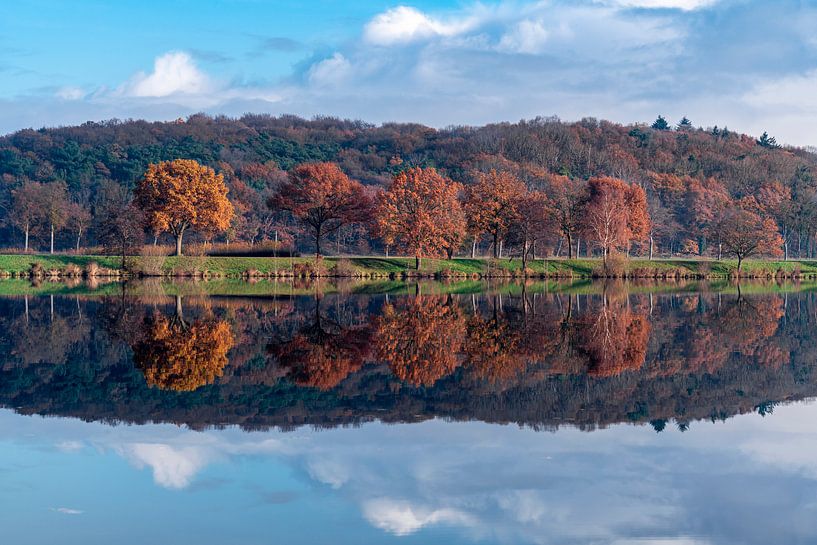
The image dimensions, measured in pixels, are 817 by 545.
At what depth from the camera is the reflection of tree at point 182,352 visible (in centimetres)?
2012

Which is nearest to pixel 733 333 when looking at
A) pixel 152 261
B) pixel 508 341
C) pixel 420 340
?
pixel 508 341

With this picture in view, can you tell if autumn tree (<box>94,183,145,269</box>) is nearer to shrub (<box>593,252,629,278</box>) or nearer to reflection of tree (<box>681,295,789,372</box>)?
shrub (<box>593,252,629,278</box>)

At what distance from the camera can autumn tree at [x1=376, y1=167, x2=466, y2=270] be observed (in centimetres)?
7194

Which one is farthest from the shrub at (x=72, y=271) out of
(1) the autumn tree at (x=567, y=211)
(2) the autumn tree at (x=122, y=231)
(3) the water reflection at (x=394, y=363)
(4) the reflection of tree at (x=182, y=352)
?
(1) the autumn tree at (x=567, y=211)

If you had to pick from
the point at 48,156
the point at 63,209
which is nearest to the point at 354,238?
the point at 63,209

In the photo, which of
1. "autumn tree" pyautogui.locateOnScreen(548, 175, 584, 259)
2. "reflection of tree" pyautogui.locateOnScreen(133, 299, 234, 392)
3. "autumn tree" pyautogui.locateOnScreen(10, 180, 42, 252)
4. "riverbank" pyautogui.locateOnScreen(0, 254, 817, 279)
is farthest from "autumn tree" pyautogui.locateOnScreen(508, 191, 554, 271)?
"autumn tree" pyautogui.locateOnScreen(10, 180, 42, 252)

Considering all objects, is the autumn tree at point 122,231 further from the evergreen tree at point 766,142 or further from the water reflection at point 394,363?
the evergreen tree at point 766,142

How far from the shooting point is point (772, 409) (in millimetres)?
18125

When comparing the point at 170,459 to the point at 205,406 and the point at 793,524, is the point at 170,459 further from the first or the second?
the point at 793,524

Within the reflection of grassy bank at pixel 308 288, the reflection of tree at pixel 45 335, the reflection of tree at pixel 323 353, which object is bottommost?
the reflection of grassy bank at pixel 308 288

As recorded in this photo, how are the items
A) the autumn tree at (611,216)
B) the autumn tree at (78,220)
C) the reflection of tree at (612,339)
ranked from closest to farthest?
the reflection of tree at (612,339)
the autumn tree at (611,216)
the autumn tree at (78,220)

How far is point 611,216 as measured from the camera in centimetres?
7925

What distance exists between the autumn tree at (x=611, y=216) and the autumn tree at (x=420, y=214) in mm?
13698

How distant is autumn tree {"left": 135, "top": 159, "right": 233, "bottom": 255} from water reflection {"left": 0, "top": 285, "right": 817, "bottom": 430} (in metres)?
30.9
